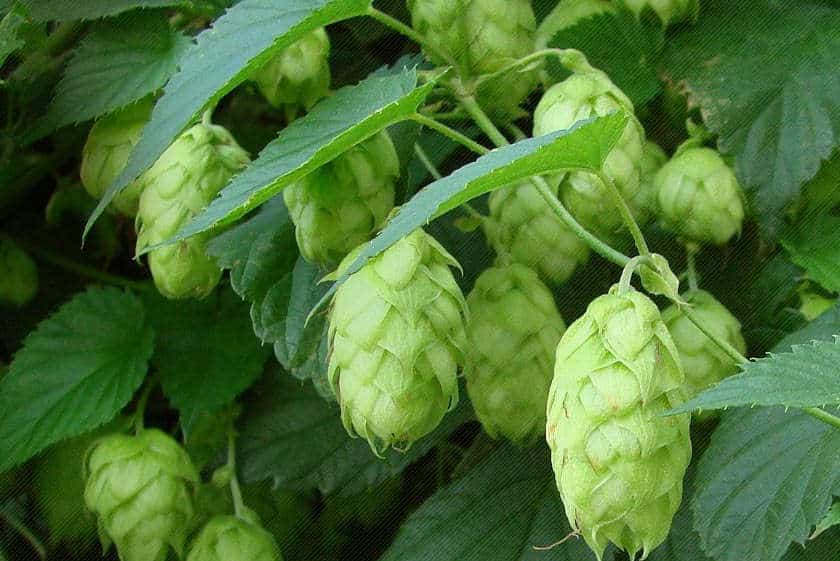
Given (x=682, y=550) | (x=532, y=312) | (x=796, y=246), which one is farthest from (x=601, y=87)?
(x=682, y=550)

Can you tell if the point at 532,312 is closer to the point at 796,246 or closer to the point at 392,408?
the point at 392,408

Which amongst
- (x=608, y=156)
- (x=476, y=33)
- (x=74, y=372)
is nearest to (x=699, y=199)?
(x=608, y=156)

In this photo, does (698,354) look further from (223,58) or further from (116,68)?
(116,68)

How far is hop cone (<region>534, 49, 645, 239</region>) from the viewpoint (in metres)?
1.07

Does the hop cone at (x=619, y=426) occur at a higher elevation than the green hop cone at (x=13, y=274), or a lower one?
higher

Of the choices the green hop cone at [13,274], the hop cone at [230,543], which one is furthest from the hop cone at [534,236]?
the green hop cone at [13,274]

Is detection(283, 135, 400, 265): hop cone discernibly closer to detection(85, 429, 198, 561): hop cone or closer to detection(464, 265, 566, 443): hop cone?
detection(464, 265, 566, 443): hop cone

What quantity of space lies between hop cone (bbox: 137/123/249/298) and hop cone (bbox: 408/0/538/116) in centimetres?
24

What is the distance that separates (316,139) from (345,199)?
7 cm

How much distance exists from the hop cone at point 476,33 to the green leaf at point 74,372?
0.56 m

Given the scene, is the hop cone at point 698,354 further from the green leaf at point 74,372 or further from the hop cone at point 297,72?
the green leaf at point 74,372

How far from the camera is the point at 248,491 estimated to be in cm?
154

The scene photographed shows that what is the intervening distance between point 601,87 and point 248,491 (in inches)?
28.8

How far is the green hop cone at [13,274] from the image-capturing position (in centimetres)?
163
